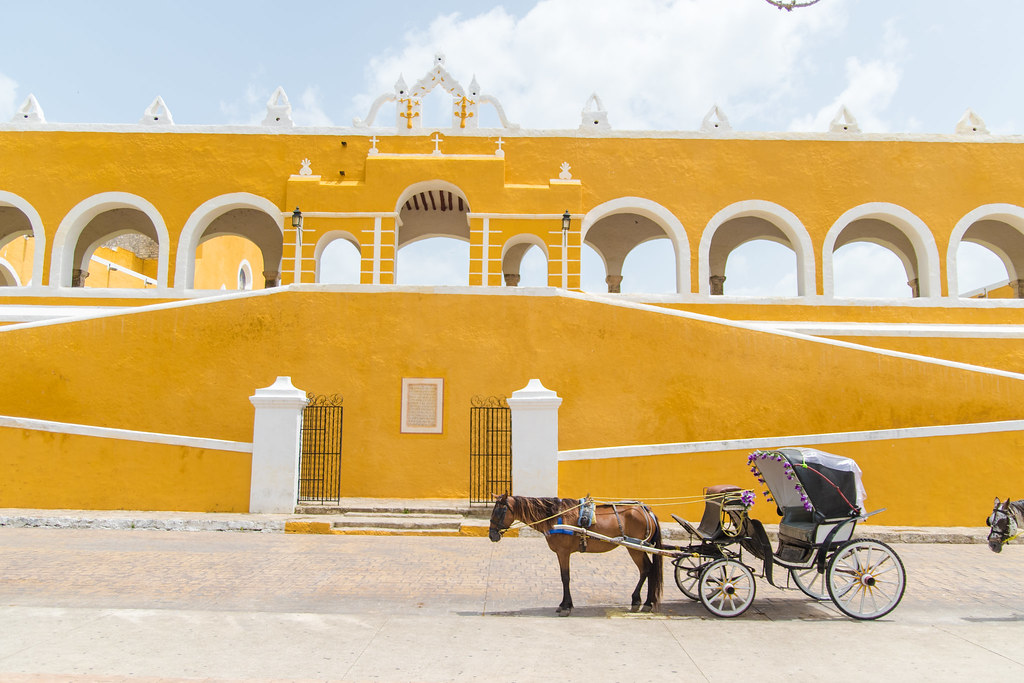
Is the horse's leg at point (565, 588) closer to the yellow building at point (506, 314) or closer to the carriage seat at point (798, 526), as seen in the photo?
the carriage seat at point (798, 526)

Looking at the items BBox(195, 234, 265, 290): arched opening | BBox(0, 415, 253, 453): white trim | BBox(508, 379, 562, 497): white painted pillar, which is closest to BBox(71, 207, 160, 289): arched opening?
BBox(195, 234, 265, 290): arched opening

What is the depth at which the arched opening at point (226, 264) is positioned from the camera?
2273cm

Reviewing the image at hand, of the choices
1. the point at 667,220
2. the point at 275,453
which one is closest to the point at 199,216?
the point at 275,453

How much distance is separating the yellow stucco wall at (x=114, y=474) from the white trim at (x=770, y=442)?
159 inches

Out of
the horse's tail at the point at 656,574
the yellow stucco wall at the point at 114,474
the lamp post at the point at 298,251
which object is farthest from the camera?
the lamp post at the point at 298,251

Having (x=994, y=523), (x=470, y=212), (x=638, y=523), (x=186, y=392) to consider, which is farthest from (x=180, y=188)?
(x=994, y=523)

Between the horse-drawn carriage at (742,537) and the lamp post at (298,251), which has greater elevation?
the lamp post at (298,251)

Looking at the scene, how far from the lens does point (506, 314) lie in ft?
36.3

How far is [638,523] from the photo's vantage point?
591cm

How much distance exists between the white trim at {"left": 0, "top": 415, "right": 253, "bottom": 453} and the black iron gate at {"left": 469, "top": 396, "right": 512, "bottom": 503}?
9.01ft

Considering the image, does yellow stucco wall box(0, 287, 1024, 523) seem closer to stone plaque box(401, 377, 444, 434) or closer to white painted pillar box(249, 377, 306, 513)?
stone plaque box(401, 377, 444, 434)

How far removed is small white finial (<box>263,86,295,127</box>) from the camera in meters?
16.5

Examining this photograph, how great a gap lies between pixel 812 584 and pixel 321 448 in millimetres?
6393

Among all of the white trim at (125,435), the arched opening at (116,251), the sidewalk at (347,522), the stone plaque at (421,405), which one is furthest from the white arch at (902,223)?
the arched opening at (116,251)
